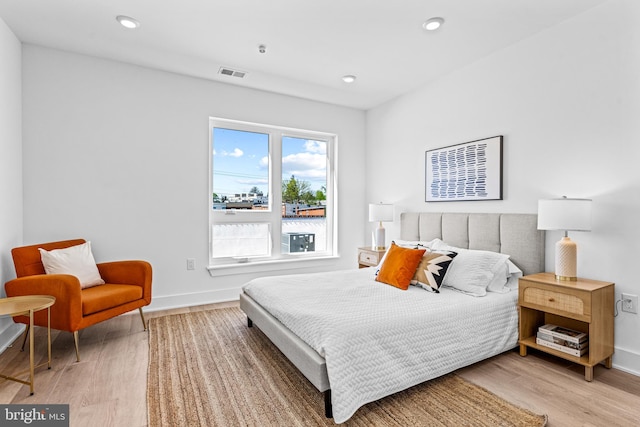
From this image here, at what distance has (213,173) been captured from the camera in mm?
4055

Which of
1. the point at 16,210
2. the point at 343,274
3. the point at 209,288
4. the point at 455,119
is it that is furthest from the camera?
the point at 209,288

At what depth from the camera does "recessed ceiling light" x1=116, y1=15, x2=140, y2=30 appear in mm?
2641

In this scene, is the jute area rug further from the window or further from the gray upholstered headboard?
the window

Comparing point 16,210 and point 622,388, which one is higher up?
point 16,210

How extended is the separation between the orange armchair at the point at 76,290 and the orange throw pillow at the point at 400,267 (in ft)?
6.98

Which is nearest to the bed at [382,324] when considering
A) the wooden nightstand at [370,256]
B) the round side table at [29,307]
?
the wooden nightstand at [370,256]

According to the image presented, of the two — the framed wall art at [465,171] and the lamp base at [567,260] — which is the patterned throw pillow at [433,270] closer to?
the lamp base at [567,260]

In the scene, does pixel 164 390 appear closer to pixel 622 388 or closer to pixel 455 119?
pixel 622 388

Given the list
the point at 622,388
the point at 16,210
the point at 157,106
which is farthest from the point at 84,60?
the point at 622,388

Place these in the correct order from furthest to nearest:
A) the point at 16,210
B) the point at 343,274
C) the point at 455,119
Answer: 1. the point at 455,119
2. the point at 343,274
3. the point at 16,210

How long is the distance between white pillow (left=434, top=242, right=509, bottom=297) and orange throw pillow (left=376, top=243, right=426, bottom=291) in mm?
291

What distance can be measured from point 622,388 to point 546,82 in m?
2.29

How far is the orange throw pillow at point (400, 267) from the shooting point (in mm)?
2754

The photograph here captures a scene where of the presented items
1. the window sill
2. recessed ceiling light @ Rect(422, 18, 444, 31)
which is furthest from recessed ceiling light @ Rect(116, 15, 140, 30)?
the window sill
